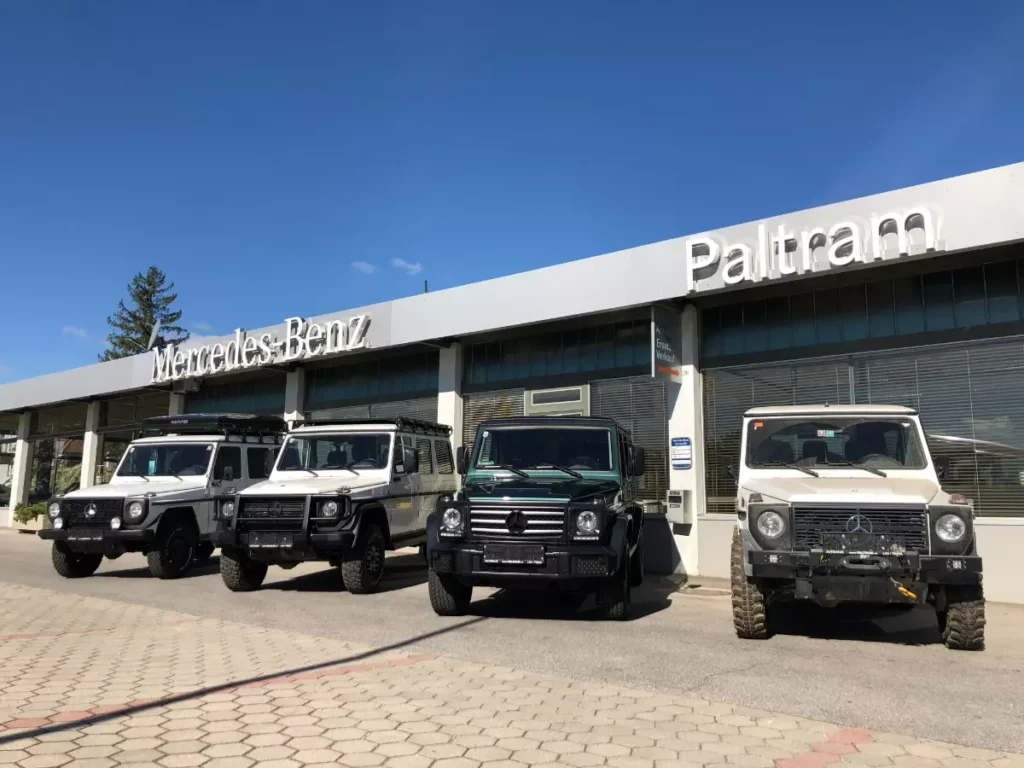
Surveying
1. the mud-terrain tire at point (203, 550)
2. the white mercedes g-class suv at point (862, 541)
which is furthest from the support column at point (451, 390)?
the white mercedes g-class suv at point (862, 541)

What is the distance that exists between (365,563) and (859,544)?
19.0 feet

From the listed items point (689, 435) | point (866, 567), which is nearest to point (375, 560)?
point (689, 435)

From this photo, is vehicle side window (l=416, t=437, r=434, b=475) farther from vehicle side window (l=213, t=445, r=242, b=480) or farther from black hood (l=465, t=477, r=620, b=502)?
vehicle side window (l=213, t=445, r=242, b=480)

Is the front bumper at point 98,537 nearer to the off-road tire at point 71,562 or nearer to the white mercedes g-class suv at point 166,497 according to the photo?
the white mercedes g-class suv at point 166,497

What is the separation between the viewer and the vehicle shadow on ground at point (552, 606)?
8078 mm

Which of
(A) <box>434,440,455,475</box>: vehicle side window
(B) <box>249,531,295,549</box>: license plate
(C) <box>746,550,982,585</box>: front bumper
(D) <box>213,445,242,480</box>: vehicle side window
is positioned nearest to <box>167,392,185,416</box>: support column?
(D) <box>213,445,242,480</box>: vehicle side window

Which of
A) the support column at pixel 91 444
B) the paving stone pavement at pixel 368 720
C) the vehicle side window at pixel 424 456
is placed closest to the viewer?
the paving stone pavement at pixel 368 720

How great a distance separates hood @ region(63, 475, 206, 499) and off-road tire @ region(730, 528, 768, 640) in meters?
8.50

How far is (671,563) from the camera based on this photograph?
1224 cm

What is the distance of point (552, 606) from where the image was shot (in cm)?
871

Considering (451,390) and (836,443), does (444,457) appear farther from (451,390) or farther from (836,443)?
(836,443)

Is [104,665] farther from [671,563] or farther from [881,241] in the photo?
[881,241]

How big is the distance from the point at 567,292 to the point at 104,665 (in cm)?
949

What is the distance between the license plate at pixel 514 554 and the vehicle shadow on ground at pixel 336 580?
3283mm
